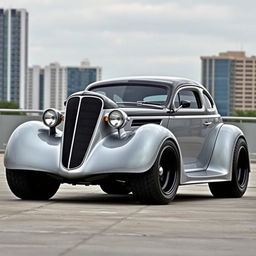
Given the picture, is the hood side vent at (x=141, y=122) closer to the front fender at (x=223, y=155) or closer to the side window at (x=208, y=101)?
the front fender at (x=223, y=155)

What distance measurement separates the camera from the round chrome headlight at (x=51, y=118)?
1405 cm

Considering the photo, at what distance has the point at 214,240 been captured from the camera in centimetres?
954

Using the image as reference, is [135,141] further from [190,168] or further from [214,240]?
[214,240]

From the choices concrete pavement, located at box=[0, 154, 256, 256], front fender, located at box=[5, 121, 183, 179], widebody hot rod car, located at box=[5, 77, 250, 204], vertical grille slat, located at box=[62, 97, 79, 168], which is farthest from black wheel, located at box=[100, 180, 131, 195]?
vertical grille slat, located at box=[62, 97, 79, 168]

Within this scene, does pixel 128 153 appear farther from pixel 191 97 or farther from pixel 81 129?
pixel 191 97

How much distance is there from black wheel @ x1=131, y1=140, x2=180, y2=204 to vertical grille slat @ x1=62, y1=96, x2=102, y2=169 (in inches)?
26.5

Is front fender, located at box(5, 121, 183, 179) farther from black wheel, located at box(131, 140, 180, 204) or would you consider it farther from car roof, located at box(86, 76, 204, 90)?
car roof, located at box(86, 76, 204, 90)

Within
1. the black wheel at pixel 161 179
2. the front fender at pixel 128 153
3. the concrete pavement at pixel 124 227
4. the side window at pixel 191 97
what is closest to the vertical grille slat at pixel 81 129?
the front fender at pixel 128 153

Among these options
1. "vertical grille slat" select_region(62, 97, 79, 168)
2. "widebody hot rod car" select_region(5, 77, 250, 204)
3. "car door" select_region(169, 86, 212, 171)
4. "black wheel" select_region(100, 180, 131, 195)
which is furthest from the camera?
"black wheel" select_region(100, 180, 131, 195)

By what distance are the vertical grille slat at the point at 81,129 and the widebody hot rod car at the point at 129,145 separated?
1 centimetres

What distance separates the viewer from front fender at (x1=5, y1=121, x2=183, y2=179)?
43.7 feet

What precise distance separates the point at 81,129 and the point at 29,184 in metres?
1.08

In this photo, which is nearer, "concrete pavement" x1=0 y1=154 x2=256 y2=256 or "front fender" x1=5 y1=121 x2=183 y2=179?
"concrete pavement" x1=0 y1=154 x2=256 y2=256

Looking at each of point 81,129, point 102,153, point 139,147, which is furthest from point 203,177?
point 81,129
